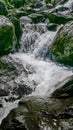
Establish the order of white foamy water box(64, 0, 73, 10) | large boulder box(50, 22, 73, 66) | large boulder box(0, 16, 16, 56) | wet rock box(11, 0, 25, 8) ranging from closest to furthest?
large boulder box(50, 22, 73, 66) < large boulder box(0, 16, 16, 56) < white foamy water box(64, 0, 73, 10) < wet rock box(11, 0, 25, 8)

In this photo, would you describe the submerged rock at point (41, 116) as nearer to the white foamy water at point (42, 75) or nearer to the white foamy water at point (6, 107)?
the white foamy water at point (6, 107)

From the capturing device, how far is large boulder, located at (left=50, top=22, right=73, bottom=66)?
13.8m

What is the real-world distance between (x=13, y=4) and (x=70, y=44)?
1625 cm

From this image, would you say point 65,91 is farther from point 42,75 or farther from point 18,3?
point 18,3

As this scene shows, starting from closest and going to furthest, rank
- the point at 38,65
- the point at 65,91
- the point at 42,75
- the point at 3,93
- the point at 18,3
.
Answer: the point at 65,91 < the point at 3,93 < the point at 42,75 < the point at 38,65 < the point at 18,3

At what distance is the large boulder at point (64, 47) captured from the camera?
13789 millimetres

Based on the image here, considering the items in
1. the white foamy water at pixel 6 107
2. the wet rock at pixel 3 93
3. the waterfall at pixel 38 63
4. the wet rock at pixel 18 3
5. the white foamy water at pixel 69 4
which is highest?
the wet rock at pixel 18 3

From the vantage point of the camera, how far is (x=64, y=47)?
14.1m

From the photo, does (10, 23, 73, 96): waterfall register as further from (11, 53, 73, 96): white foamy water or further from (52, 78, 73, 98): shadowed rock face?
(52, 78, 73, 98): shadowed rock face

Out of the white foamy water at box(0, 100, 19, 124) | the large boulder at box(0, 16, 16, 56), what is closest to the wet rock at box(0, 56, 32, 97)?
the white foamy water at box(0, 100, 19, 124)

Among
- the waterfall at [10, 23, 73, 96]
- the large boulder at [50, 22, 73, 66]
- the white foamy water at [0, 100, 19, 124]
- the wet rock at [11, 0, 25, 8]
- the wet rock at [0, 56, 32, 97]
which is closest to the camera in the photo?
the white foamy water at [0, 100, 19, 124]

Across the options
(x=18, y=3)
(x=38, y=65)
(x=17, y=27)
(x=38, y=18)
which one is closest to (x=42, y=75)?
(x=38, y=65)

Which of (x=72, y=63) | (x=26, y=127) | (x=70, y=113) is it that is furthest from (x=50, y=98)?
(x=72, y=63)

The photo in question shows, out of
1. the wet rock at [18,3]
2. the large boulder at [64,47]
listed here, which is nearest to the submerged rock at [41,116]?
the large boulder at [64,47]
